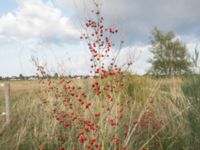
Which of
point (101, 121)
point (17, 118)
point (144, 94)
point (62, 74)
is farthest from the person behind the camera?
point (144, 94)

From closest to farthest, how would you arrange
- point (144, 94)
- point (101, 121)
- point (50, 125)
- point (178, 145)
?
1. point (101, 121)
2. point (178, 145)
3. point (50, 125)
4. point (144, 94)

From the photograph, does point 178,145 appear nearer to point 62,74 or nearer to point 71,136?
point 71,136

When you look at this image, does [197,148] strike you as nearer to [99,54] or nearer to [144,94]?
[99,54]

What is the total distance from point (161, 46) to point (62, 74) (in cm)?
2088

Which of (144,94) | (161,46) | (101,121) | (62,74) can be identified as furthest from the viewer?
(161,46)

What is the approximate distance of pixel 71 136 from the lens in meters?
5.09

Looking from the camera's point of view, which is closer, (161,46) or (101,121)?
(101,121)

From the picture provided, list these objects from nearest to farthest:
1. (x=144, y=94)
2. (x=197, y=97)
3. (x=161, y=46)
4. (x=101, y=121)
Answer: (x=101, y=121), (x=197, y=97), (x=144, y=94), (x=161, y=46)

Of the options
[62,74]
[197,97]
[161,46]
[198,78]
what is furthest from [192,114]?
[161,46]

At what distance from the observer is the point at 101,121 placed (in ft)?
11.0

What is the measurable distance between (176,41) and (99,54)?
2563 cm

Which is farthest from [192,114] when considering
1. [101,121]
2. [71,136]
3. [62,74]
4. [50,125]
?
[62,74]

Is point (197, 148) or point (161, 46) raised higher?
point (161, 46)

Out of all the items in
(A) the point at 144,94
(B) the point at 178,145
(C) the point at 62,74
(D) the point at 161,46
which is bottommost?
(B) the point at 178,145
